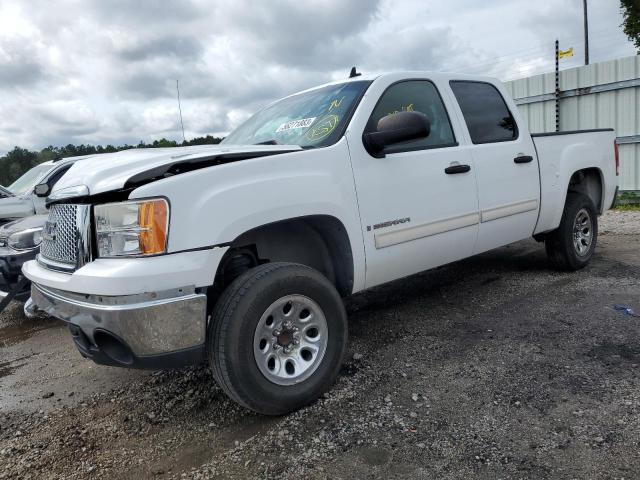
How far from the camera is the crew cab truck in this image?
2555 millimetres

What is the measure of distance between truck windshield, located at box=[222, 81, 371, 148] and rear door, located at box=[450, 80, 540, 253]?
3.65 ft

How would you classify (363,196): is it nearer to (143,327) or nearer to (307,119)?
(307,119)

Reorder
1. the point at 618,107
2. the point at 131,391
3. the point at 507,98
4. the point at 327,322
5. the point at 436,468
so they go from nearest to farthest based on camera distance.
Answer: the point at 436,468 → the point at 327,322 → the point at 131,391 → the point at 507,98 → the point at 618,107

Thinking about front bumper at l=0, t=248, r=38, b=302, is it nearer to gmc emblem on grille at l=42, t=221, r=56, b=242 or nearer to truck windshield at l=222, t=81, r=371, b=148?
gmc emblem on grille at l=42, t=221, r=56, b=242

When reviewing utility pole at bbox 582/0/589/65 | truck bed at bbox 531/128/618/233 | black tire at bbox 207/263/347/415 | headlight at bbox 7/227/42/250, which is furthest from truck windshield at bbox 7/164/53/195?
utility pole at bbox 582/0/589/65

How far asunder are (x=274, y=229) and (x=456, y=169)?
1538mm

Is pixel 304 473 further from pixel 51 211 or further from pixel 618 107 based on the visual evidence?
pixel 618 107

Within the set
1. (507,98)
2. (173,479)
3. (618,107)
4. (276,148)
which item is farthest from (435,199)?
(618,107)

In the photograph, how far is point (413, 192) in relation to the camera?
3.63 metres

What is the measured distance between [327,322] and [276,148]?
108 centimetres

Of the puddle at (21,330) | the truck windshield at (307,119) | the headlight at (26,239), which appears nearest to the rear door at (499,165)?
the truck windshield at (307,119)

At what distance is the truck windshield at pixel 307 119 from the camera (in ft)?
11.4

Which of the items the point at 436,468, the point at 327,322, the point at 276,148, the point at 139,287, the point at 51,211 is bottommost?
the point at 436,468

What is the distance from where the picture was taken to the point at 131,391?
348 cm
